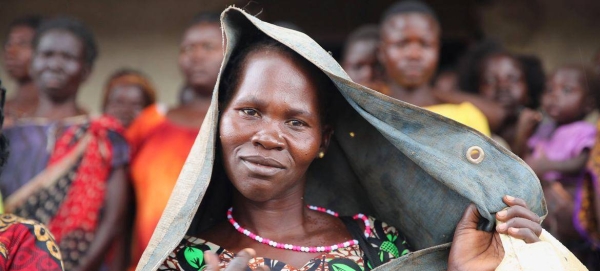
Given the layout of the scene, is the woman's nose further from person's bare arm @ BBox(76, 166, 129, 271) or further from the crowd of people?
person's bare arm @ BBox(76, 166, 129, 271)

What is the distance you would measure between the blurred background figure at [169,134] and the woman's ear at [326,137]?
1975mm

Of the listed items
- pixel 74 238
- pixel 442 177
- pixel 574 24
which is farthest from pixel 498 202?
pixel 574 24

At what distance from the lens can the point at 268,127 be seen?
2604mm

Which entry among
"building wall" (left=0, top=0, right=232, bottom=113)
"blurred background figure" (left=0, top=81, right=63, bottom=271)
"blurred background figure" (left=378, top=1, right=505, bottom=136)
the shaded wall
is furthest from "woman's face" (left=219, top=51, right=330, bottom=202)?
"building wall" (left=0, top=0, right=232, bottom=113)

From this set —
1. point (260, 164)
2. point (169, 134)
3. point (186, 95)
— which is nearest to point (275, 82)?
point (260, 164)

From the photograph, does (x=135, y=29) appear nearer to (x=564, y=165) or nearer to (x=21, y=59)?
(x=21, y=59)

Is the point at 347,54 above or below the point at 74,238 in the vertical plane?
above

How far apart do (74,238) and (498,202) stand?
8.46 ft

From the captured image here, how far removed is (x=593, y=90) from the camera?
18.1ft

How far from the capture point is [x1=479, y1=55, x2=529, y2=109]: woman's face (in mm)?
5945

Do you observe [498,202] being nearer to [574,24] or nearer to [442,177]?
[442,177]

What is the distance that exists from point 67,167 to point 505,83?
9.97 feet

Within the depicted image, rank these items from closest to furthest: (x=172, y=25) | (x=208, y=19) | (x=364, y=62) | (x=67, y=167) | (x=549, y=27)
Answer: (x=67, y=167), (x=208, y=19), (x=364, y=62), (x=549, y=27), (x=172, y=25)

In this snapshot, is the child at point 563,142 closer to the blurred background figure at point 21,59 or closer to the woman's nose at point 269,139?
the woman's nose at point 269,139
